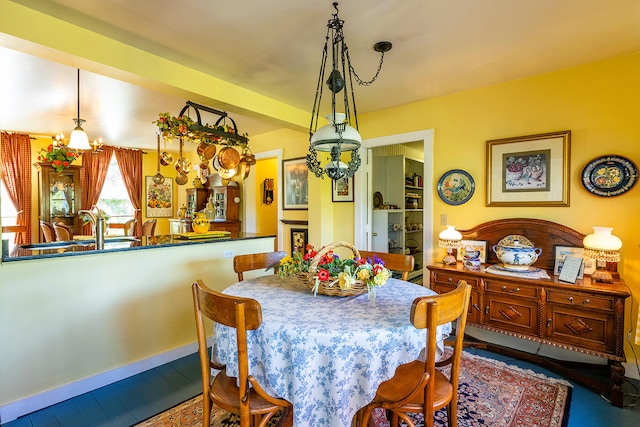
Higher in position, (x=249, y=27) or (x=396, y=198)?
(x=249, y=27)

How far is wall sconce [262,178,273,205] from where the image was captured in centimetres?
593

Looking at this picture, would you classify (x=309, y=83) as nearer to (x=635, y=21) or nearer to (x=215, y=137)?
(x=215, y=137)

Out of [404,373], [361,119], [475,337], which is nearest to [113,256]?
[404,373]

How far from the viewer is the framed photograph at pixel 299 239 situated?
4.63 metres

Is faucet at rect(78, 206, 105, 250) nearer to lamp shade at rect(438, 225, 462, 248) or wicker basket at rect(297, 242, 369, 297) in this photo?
wicker basket at rect(297, 242, 369, 297)

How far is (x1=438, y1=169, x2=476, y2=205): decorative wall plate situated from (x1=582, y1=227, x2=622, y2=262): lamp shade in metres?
1.02

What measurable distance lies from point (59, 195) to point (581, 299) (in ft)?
24.2

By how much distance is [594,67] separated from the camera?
8.22ft

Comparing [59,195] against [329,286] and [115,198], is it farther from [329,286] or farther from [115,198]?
[329,286]

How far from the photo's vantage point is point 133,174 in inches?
266

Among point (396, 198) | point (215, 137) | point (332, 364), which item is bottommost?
point (332, 364)

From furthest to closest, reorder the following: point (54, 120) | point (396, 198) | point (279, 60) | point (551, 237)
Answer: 1. point (396, 198)
2. point (54, 120)
3. point (551, 237)
4. point (279, 60)

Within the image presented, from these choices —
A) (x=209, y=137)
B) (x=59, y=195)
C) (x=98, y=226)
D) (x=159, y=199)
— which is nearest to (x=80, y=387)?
(x=98, y=226)

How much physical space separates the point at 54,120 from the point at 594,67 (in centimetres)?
628
